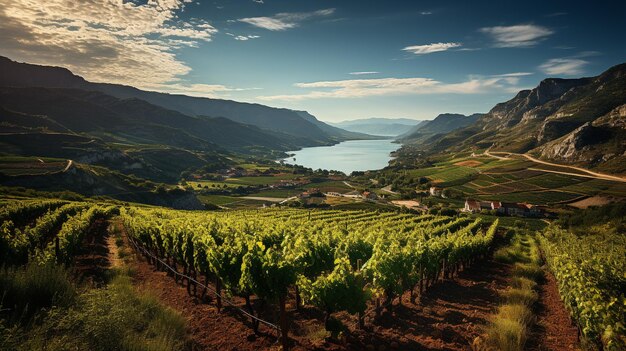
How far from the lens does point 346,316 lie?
13727mm

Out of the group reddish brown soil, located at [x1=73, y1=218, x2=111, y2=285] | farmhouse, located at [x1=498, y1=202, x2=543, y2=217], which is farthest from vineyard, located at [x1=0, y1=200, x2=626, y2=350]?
farmhouse, located at [x1=498, y1=202, x2=543, y2=217]

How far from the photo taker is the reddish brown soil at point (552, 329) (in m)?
11.5

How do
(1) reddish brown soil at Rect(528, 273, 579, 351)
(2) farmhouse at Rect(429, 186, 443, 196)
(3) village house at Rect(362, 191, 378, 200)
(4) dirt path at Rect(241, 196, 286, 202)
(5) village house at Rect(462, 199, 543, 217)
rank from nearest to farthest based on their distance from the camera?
(1) reddish brown soil at Rect(528, 273, 579, 351) < (5) village house at Rect(462, 199, 543, 217) < (4) dirt path at Rect(241, 196, 286, 202) < (3) village house at Rect(362, 191, 378, 200) < (2) farmhouse at Rect(429, 186, 443, 196)

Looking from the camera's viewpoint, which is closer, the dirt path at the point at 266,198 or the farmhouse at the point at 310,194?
the dirt path at the point at 266,198

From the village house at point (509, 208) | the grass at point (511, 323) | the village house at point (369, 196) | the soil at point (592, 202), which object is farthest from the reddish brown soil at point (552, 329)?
the village house at point (369, 196)

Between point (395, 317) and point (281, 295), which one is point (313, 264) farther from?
point (281, 295)

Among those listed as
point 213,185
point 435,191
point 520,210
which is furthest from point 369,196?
point 213,185

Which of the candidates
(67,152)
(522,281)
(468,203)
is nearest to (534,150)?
(468,203)

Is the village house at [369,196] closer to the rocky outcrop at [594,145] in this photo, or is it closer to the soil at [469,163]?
the soil at [469,163]

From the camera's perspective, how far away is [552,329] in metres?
13.1

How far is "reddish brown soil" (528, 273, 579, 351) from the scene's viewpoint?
11492 mm

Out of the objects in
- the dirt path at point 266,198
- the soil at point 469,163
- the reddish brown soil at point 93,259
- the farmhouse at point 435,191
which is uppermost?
the soil at point 469,163

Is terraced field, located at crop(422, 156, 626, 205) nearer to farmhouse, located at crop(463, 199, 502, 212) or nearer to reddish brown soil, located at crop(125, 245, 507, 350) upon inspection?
farmhouse, located at crop(463, 199, 502, 212)

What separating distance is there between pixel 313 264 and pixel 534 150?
21533 centimetres
